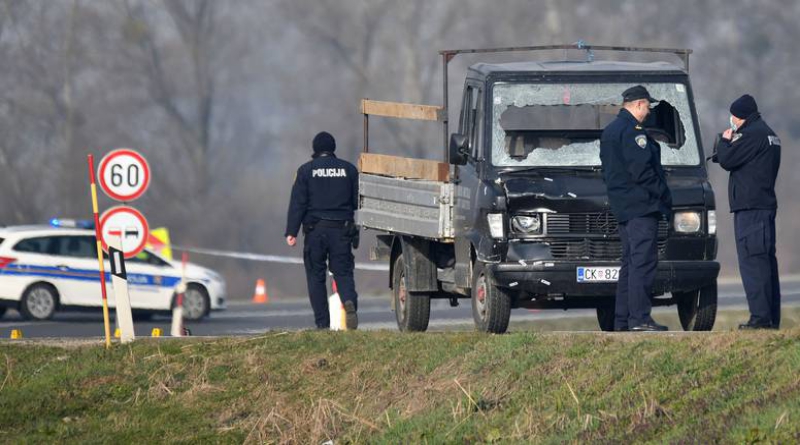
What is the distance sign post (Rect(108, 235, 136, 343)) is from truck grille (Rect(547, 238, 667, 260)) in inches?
146

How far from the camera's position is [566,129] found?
14547 mm

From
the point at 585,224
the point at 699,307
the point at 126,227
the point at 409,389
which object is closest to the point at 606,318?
the point at 699,307

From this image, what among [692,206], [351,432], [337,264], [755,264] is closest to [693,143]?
[692,206]

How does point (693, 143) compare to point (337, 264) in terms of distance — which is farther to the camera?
point (337, 264)

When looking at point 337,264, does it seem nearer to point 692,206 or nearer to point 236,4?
point 692,206

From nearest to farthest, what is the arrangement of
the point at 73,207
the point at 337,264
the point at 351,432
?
the point at 351,432 → the point at 337,264 → the point at 73,207

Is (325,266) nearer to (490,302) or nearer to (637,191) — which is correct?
(490,302)

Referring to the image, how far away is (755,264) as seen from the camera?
12.8 meters

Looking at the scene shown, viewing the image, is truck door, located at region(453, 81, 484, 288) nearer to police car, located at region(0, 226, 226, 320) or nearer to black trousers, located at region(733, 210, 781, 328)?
black trousers, located at region(733, 210, 781, 328)

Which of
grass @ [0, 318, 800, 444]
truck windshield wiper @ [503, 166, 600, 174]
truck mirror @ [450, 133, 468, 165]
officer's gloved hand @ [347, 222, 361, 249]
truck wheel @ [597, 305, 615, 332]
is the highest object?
truck mirror @ [450, 133, 468, 165]

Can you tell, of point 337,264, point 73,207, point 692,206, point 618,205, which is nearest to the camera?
point 618,205

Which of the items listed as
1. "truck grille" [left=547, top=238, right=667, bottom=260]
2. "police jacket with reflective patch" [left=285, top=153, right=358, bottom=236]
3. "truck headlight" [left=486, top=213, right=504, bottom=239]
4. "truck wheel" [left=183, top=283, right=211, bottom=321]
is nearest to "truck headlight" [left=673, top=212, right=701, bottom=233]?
"truck grille" [left=547, top=238, right=667, bottom=260]

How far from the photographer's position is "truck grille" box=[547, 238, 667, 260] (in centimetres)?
1349

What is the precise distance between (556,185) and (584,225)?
1.27 ft
